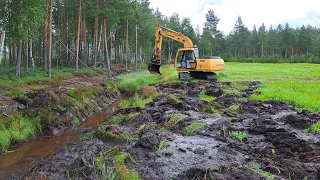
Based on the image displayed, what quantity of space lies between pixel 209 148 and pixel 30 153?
5108mm

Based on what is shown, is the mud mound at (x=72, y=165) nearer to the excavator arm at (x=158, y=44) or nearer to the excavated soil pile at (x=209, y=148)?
the excavated soil pile at (x=209, y=148)

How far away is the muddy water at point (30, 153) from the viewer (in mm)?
7167

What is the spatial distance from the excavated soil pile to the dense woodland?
34.3 feet

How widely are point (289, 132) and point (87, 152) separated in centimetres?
500

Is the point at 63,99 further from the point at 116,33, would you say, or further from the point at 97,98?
the point at 116,33

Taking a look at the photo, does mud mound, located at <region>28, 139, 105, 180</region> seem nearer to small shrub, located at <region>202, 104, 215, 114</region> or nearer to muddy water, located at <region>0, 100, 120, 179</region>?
muddy water, located at <region>0, 100, 120, 179</region>

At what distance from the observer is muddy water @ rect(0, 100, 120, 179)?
7167 mm

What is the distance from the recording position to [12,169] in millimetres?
7230

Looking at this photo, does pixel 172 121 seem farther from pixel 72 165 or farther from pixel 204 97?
pixel 204 97

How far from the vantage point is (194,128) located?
8461 millimetres

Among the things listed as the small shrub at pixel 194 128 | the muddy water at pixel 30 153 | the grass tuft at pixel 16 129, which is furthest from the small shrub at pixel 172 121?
the grass tuft at pixel 16 129

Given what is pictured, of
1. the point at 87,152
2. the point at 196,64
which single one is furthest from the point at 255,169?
the point at 196,64

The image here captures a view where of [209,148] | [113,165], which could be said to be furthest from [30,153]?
[209,148]

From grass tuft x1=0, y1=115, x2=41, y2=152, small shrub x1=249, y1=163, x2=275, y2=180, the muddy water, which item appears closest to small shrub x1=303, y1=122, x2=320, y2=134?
small shrub x1=249, y1=163, x2=275, y2=180
